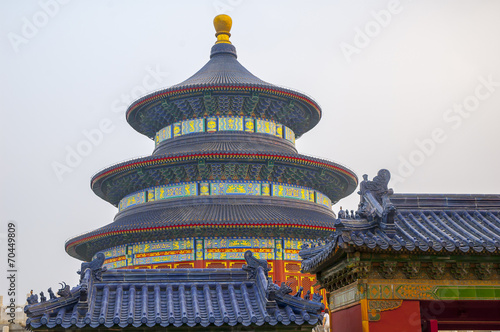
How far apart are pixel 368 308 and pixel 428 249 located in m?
1.78

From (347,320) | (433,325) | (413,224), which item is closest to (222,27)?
(413,224)

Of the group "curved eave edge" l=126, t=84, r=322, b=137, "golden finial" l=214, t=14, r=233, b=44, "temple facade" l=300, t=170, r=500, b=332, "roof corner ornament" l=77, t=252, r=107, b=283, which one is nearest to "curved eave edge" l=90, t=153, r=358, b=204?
"curved eave edge" l=126, t=84, r=322, b=137

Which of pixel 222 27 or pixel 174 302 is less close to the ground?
pixel 222 27

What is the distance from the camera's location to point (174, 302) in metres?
14.1

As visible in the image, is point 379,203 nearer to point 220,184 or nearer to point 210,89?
point 220,184

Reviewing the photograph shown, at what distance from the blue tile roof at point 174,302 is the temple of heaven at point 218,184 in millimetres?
16320

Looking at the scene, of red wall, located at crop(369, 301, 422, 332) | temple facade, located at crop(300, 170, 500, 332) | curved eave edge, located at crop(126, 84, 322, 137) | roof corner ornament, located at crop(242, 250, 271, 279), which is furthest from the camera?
curved eave edge, located at crop(126, 84, 322, 137)

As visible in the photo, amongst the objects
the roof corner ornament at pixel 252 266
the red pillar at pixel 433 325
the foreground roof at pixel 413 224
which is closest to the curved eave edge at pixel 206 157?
the foreground roof at pixel 413 224

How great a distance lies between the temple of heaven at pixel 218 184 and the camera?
32.6 metres

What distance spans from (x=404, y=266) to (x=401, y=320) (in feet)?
3.72

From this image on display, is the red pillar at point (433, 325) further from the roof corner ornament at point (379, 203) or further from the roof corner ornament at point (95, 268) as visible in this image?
the roof corner ornament at point (95, 268)

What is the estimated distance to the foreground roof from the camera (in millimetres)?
13648

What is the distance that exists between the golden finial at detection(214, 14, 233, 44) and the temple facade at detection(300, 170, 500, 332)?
28.6 meters

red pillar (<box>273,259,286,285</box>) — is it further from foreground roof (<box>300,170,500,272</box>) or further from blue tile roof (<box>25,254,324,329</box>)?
blue tile roof (<box>25,254,324,329</box>)
